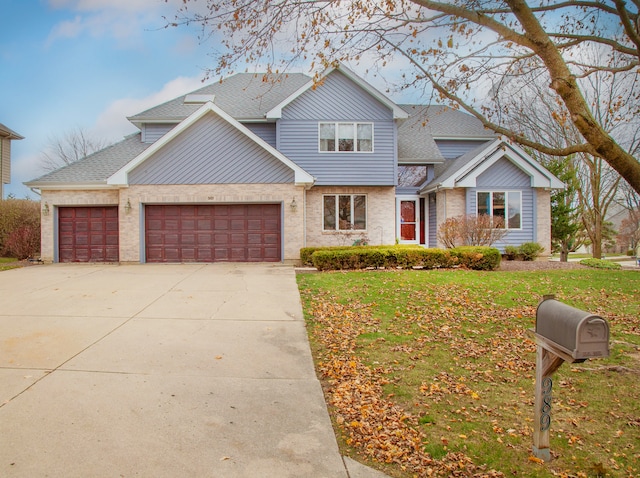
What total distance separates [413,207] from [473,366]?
16994 millimetres

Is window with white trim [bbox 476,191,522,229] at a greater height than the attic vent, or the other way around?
the attic vent

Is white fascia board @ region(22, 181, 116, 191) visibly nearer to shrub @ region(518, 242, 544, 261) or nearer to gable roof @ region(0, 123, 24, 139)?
gable roof @ region(0, 123, 24, 139)

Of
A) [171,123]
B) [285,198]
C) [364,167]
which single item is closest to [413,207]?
[364,167]

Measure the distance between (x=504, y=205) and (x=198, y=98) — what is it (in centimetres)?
1497

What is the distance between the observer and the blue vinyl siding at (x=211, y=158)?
644 inches

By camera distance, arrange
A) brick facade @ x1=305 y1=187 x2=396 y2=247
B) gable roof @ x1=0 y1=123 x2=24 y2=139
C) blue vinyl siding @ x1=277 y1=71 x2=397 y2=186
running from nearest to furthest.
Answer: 1. blue vinyl siding @ x1=277 y1=71 x2=397 y2=186
2. brick facade @ x1=305 y1=187 x2=396 y2=247
3. gable roof @ x1=0 y1=123 x2=24 y2=139

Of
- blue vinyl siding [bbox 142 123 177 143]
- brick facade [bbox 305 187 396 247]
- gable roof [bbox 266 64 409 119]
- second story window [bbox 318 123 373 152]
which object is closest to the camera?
gable roof [bbox 266 64 409 119]

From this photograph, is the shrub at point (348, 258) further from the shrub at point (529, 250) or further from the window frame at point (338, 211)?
the shrub at point (529, 250)

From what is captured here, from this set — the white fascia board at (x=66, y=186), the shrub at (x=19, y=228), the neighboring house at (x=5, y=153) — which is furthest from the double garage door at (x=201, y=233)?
the neighboring house at (x=5, y=153)

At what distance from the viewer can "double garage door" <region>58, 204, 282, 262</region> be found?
54.3 feet

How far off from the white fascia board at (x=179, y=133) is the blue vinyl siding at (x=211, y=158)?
0.20m

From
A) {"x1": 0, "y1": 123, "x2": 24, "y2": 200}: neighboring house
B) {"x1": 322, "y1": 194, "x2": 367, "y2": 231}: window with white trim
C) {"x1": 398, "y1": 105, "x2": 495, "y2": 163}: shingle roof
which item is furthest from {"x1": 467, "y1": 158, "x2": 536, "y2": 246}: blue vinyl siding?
{"x1": 0, "y1": 123, "x2": 24, "y2": 200}: neighboring house

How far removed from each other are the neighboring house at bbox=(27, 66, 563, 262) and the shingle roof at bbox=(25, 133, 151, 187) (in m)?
0.06

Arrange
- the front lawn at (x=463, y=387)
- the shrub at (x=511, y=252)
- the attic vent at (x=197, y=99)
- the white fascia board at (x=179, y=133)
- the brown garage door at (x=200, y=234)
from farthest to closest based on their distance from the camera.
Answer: the attic vent at (x=197, y=99), the shrub at (x=511, y=252), the brown garage door at (x=200, y=234), the white fascia board at (x=179, y=133), the front lawn at (x=463, y=387)
